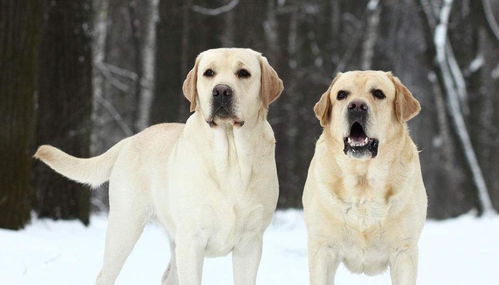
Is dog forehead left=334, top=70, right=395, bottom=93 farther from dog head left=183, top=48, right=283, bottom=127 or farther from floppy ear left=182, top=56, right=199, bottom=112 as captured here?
floppy ear left=182, top=56, right=199, bottom=112

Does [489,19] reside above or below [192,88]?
above

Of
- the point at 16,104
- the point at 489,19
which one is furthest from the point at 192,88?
the point at 489,19

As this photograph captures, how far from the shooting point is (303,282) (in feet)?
21.5

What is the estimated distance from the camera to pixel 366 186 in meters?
4.98

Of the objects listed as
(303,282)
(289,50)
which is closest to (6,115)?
(303,282)

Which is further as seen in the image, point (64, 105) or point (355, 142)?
point (64, 105)

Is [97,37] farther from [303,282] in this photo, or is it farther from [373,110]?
[373,110]

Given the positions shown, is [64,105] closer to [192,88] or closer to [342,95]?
[192,88]

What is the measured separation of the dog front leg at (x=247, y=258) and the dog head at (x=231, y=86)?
2.36ft

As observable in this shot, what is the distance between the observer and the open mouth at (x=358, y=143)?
15.7 feet

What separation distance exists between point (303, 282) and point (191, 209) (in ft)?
6.40

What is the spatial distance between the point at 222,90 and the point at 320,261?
116 centimetres

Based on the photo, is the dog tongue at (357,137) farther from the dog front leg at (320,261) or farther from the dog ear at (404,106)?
the dog front leg at (320,261)

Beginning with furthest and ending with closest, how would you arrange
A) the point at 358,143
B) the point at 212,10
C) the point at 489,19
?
the point at 489,19 < the point at 212,10 < the point at 358,143
